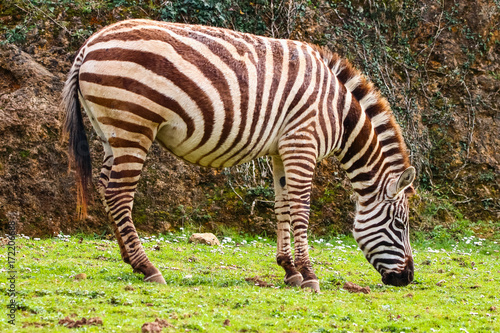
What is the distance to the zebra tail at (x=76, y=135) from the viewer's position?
6.66 metres

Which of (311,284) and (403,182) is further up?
(403,182)

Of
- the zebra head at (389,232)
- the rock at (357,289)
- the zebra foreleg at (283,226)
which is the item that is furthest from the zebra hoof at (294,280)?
the zebra head at (389,232)

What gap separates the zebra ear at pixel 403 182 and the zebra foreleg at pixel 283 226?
157 centimetres

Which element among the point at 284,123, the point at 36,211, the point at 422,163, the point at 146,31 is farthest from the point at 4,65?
the point at 422,163

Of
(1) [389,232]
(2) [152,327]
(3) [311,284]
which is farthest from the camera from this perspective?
(1) [389,232]

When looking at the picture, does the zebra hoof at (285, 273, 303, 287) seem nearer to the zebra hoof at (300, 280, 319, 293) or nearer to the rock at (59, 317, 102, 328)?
the zebra hoof at (300, 280, 319, 293)

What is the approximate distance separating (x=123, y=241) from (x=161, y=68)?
7.24 ft

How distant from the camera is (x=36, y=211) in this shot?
10711 millimetres

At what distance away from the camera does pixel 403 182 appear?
7535mm

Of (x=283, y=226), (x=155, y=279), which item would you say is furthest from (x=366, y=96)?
(x=155, y=279)

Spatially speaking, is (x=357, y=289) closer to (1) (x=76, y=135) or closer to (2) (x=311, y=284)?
(2) (x=311, y=284)

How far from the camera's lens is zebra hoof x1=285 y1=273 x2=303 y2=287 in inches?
284

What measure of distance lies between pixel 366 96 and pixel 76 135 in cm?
427

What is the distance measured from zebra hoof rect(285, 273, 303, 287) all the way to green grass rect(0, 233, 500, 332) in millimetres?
181
